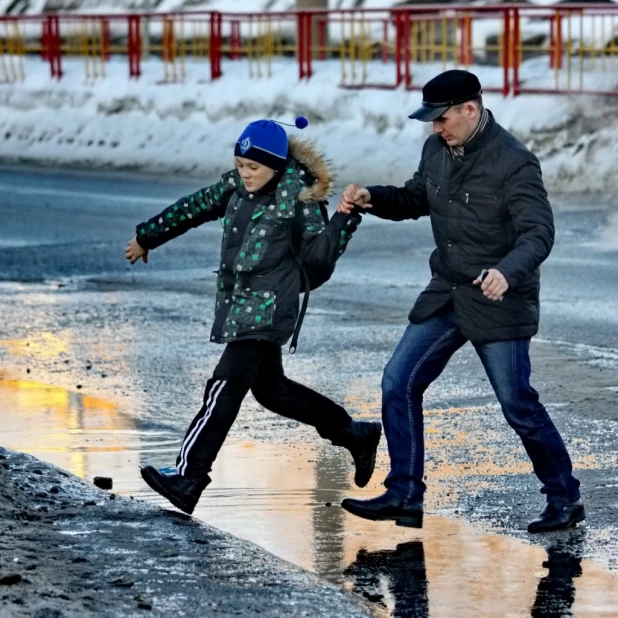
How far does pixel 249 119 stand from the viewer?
2342 centimetres

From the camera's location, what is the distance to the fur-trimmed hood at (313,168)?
5832 millimetres

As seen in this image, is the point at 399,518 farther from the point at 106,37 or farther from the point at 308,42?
the point at 106,37

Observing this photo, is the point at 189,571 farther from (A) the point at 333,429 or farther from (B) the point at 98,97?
(B) the point at 98,97

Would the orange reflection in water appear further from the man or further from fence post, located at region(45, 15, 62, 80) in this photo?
fence post, located at region(45, 15, 62, 80)

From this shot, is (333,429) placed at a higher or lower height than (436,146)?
lower

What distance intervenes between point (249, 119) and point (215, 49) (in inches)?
81.1

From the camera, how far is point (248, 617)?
4.58m

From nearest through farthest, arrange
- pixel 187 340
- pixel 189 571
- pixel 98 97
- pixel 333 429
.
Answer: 1. pixel 189 571
2. pixel 333 429
3. pixel 187 340
4. pixel 98 97

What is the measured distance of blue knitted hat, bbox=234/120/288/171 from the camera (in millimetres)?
5770

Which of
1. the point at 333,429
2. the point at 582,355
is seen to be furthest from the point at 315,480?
the point at 582,355

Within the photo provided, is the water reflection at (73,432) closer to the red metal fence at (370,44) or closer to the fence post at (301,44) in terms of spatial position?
the red metal fence at (370,44)

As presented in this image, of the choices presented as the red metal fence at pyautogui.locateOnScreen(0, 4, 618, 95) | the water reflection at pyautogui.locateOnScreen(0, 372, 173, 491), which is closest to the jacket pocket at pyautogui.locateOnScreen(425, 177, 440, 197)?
the water reflection at pyautogui.locateOnScreen(0, 372, 173, 491)

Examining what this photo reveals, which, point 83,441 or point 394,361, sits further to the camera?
point 83,441

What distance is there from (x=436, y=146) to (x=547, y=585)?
156 centimetres
